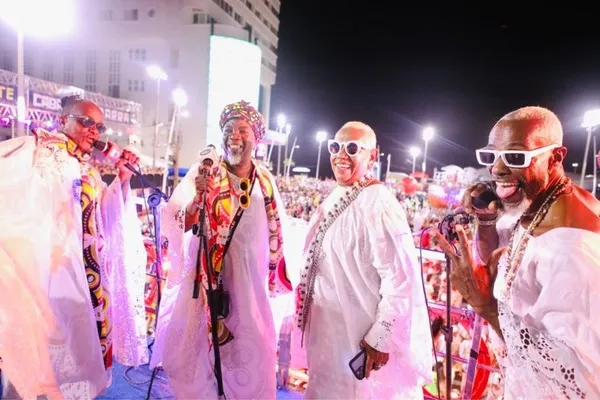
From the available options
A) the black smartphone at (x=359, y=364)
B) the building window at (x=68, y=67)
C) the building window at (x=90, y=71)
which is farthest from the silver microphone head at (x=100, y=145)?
the building window at (x=68, y=67)

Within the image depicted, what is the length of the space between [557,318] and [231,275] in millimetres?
1871

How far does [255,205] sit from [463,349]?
7.99ft

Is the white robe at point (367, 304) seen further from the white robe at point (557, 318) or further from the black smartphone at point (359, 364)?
the white robe at point (557, 318)

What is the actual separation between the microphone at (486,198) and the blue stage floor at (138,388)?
2286mm

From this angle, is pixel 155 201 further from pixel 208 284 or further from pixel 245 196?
pixel 208 284

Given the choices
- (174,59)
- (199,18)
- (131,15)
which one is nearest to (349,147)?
(174,59)

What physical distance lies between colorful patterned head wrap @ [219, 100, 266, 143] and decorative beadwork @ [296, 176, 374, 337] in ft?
2.58

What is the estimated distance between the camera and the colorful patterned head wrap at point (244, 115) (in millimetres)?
2689

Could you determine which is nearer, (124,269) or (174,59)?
(124,269)

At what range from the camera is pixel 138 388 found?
10.7 feet

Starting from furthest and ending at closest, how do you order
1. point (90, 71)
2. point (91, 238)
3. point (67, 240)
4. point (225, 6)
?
point (225, 6) → point (90, 71) → point (91, 238) → point (67, 240)

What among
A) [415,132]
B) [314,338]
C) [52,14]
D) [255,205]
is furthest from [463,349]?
[415,132]

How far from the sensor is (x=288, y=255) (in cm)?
286

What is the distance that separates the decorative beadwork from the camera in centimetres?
257
